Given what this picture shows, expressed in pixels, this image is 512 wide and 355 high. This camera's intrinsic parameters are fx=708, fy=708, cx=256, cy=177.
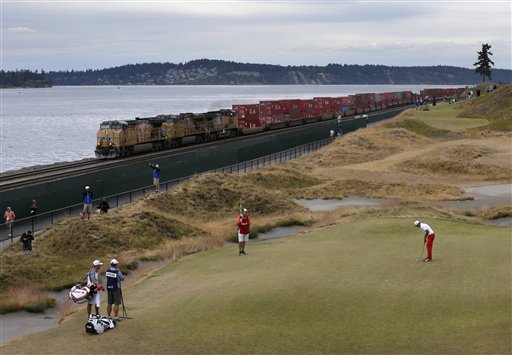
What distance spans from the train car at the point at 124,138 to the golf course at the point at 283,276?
1653 centimetres

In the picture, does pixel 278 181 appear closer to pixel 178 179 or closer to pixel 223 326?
pixel 178 179

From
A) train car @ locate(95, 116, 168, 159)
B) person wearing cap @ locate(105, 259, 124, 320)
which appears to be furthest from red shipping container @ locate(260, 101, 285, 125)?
person wearing cap @ locate(105, 259, 124, 320)

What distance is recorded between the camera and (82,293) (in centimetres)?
1902

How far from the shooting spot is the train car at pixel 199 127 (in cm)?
7550

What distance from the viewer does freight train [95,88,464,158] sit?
6569 centimetres

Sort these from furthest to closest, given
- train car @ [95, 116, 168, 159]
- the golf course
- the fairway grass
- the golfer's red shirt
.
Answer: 1. train car @ [95, 116, 168, 159]
2. the golfer's red shirt
3. the golf course
4. the fairway grass

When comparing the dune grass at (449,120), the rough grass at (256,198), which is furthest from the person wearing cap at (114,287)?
the dune grass at (449,120)

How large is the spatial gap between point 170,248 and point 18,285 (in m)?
7.89

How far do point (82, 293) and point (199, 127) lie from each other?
2461 inches

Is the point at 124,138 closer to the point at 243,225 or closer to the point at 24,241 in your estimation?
the point at 24,241

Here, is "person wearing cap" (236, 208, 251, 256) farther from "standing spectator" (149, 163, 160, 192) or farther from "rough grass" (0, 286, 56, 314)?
"standing spectator" (149, 163, 160, 192)

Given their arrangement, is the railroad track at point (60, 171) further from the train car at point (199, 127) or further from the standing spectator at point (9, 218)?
the standing spectator at point (9, 218)

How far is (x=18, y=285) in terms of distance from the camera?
28.0m

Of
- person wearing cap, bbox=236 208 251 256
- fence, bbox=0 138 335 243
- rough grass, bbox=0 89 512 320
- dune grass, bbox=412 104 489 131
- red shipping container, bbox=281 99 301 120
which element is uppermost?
red shipping container, bbox=281 99 301 120
